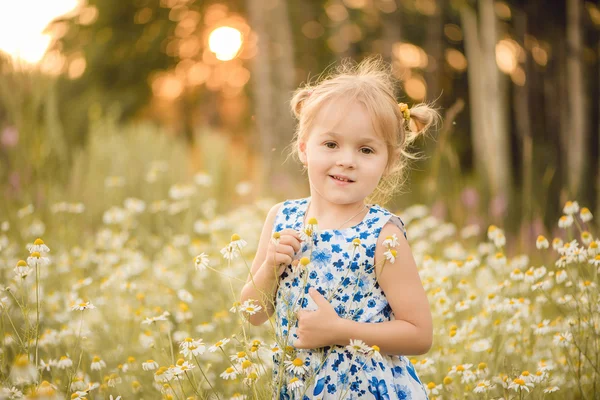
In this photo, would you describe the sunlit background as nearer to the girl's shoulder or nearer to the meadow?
the meadow

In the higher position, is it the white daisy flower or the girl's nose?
the girl's nose

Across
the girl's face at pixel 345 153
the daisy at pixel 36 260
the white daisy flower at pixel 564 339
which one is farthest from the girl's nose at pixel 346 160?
the white daisy flower at pixel 564 339

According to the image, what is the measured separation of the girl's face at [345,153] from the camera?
1859 millimetres

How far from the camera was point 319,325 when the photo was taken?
1.73 metres

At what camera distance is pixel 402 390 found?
1829 mm

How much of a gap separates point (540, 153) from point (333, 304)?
724 centimetres

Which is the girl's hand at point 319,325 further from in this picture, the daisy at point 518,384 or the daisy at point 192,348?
the daisy at point 518,384

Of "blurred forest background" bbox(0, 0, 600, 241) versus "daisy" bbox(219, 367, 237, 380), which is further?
"blurred forest background" bbox(0, 0, 600, 241)

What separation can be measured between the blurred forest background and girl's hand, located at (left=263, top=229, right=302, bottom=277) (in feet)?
3.90

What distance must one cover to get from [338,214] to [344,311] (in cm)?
32

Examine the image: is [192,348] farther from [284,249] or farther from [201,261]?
[284,249]

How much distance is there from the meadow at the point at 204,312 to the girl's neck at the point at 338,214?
29 centimetres

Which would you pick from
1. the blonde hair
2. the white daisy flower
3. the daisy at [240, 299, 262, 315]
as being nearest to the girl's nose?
the blonde hair

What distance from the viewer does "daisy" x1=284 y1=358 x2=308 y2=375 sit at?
1777 mm
